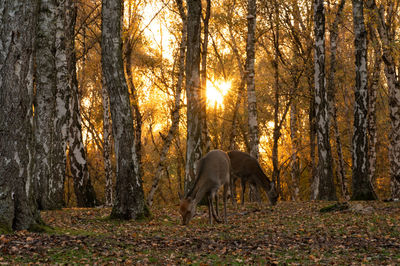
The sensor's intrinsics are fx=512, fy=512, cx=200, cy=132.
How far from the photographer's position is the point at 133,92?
31.8m

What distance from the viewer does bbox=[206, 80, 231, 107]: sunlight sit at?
134 feet

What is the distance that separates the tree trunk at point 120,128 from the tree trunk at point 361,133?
10103mm

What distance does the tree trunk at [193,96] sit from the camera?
802 inches

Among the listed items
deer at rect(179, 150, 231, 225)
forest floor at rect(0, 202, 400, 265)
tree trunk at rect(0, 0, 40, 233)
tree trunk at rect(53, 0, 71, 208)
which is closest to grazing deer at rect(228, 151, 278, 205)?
forest floor at rect(0, 202, 400, 265)

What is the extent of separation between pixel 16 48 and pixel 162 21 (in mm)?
30846

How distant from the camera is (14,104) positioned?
11055 millimetres

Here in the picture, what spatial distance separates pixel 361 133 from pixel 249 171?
4.94m

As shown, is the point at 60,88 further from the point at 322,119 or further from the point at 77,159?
the point at 322,119

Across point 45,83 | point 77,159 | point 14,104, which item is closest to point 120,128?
point 45,83

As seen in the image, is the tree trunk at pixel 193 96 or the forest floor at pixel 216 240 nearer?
the forest floor at pixel 216 240

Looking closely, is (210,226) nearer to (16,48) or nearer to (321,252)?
(321,252)

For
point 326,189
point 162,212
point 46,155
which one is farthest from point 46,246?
point 326,189

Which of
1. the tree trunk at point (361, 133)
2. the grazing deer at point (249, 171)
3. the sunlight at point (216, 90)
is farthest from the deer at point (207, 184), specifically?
the sunlight at point (216, 90)

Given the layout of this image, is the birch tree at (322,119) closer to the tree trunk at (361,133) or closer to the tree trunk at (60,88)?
the tree trunk at (361,133)
